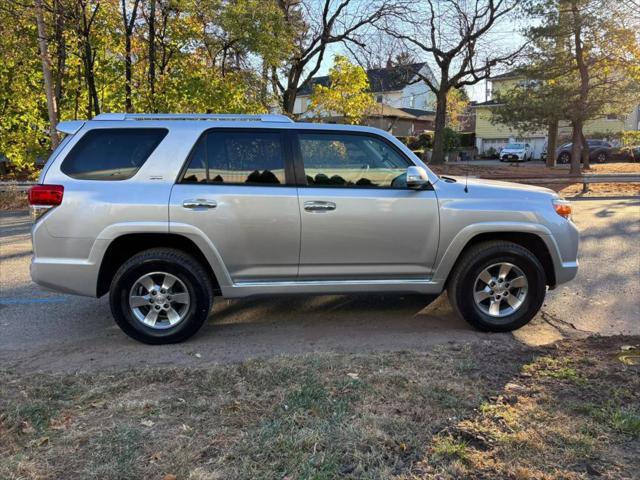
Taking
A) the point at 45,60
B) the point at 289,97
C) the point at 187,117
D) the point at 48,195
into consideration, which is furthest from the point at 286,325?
the point at 289,97

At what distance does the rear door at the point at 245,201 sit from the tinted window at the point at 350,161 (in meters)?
0.22

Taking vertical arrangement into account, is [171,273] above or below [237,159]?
below

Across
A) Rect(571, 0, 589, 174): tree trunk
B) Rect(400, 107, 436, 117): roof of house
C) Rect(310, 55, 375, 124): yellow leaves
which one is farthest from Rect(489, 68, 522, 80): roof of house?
Rect(400, 107, 436, 117): roof of house

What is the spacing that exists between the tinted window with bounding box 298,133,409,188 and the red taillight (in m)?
2.10

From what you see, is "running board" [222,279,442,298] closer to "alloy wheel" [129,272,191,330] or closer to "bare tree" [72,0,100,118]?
"alloy wheel" [129,272,191,330]

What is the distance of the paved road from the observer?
4.39m

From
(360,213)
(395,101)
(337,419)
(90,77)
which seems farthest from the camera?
(395,101)

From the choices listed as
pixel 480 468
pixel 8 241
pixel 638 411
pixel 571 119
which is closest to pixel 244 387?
pixel 480 468

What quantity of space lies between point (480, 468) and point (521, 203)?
278 cm

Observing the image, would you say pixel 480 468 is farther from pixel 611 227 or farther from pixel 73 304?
pixel 611 227

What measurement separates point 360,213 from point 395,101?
47.7m

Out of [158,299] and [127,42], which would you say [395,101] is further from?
[158,299]

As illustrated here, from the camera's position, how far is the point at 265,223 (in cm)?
449

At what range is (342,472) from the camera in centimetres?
264
